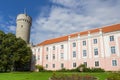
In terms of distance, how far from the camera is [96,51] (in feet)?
164

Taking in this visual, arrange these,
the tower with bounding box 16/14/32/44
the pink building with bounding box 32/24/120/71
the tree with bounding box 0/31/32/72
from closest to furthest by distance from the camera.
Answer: the pink building with bounding box 32/24/120/71 → the tree with bounding box 0/31/32/72 → the tower with bounding box 16/14/32/44

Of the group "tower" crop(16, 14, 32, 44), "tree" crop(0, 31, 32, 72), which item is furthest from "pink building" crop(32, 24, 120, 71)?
"tower" crop(16, 14, 32, 44)

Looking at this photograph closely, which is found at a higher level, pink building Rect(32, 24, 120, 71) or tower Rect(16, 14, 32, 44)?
tower Rect(16, 14, 32, 44)

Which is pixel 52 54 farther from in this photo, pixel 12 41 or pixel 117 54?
pixel 117 54

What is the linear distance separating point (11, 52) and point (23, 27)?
65.7ft

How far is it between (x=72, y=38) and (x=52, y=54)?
1023 centimetres

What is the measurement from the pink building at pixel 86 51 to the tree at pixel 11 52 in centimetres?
795

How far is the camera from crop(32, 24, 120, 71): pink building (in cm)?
4703

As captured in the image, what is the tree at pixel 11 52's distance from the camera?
55.8 m

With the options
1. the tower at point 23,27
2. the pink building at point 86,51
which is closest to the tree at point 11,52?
the pink building at point 86,51

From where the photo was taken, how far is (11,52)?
191ft

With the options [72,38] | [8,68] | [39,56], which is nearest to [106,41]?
[72,38]

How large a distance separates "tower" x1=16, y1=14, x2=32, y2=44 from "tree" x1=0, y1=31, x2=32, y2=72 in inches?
548

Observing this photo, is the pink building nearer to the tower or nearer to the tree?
the tree
